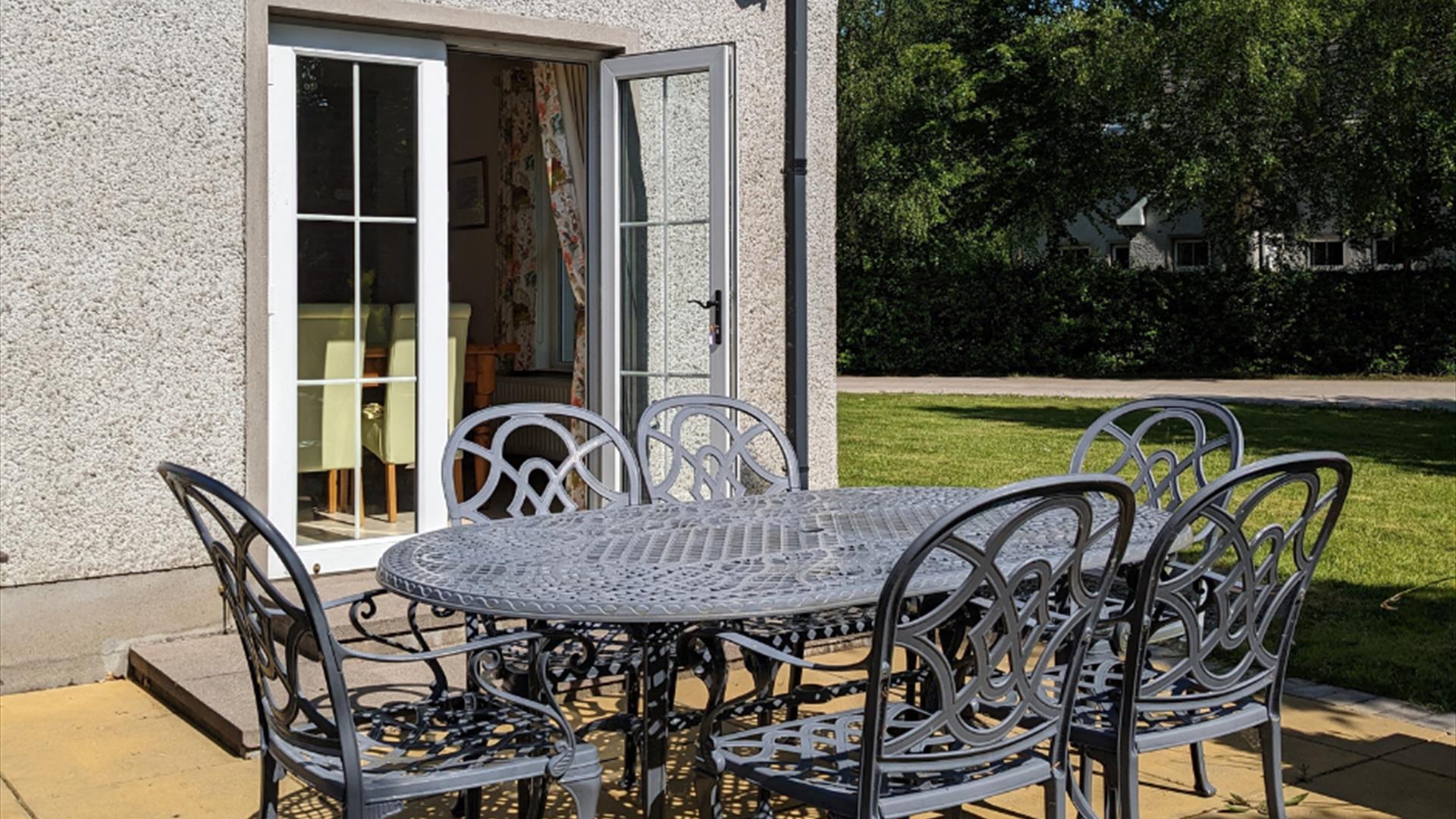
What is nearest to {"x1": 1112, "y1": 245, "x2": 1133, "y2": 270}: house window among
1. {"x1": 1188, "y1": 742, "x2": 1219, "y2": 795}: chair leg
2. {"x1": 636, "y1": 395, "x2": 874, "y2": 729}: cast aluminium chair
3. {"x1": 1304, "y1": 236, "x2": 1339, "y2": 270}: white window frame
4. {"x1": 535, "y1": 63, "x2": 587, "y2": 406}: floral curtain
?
{"x1": 1304, "y1": 236, "x2": 1339, "y2": 270}: white window frame

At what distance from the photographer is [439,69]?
5.63 m

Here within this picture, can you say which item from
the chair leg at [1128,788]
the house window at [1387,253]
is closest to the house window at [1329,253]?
the house window at [1387,253]

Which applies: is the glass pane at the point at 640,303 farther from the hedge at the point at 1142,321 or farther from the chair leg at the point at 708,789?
the hedge at the point at 1142,321

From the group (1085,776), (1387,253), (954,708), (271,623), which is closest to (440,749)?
(271,623)

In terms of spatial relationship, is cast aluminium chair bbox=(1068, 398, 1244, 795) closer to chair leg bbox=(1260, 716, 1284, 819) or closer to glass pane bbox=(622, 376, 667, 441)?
chair leg bbox=(1260, 716, 1284, 819)

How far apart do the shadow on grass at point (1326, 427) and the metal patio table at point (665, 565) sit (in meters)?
8.45

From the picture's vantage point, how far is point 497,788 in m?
3.90

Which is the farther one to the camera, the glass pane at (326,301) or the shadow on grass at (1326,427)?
the shadow on grass at (1326,427)

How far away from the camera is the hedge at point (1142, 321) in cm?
2030

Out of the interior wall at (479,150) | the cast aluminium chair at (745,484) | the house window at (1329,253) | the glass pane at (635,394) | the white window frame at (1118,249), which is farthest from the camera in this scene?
the white window frame at (1118,249)

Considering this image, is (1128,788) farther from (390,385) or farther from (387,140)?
(387,140)

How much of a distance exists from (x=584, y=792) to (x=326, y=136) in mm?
3376

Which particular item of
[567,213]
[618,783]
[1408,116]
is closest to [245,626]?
[618,783]

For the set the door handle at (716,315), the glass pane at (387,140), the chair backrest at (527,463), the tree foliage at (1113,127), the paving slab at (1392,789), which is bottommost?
the paving slab at (1392,789)
